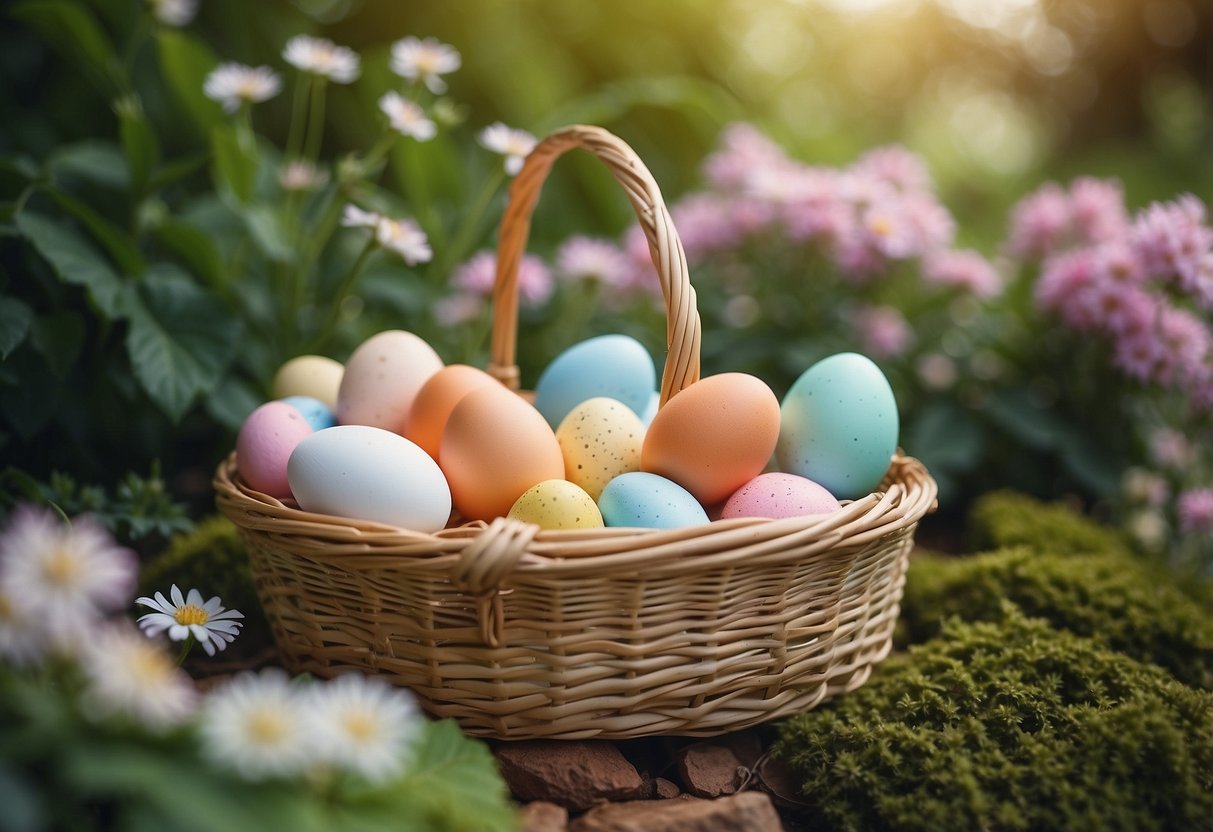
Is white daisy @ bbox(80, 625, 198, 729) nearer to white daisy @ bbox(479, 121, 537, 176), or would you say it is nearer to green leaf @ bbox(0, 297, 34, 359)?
green leaf @ bbox(0, 297, 34, 359)

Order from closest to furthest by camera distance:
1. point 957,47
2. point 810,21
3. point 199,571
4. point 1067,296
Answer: point 199,571
point 1067,296
point 810,21
point 957,47

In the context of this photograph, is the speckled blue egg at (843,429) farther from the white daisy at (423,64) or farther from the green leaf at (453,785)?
the white daisy at (423,64)

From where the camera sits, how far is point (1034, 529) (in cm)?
195

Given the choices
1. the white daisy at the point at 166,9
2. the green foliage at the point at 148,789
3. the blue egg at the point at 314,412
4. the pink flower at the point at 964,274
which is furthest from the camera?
the pink flower at the point at 964,274

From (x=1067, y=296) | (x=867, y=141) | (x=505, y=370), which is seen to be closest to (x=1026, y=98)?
(x=867, y=141)

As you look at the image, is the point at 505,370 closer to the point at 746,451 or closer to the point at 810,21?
the point at 746,451

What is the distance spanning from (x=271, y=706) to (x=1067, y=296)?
2045mm

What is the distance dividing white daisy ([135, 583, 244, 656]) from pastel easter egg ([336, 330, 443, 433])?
0.41 m

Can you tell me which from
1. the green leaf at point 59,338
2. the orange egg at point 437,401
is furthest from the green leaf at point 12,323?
the orange egg at point 437,401

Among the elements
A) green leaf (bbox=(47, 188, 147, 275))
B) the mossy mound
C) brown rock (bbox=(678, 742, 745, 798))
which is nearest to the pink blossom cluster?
the mossy mound

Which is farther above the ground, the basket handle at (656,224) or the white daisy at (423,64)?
the white daisy at (423,64)

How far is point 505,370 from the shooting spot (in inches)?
67.0

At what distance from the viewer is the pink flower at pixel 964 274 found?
2258 millimetres

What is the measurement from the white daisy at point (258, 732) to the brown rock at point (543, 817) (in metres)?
0.37
